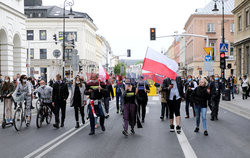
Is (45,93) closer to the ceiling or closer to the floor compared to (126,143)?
closer to the ceiling

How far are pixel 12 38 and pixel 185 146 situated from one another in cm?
2222

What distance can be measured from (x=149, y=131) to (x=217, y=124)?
3038 millimetres

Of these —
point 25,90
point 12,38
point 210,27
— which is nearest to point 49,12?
point 210,27

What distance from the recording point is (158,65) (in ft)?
34.1

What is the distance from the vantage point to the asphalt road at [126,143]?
24.0ft

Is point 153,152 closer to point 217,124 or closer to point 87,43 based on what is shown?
point 217,124

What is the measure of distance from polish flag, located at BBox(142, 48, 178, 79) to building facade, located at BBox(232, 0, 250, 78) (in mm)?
22709

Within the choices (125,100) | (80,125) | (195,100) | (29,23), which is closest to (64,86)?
(80,125)

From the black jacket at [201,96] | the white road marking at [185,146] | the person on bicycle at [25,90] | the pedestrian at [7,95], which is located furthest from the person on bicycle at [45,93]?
the black jacket at [201,96]

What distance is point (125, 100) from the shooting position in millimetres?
10078

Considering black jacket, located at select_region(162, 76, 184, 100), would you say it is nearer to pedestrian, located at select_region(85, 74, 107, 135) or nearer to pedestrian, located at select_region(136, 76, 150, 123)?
pedestrian, located at select_region(85, 74, 107, 135)

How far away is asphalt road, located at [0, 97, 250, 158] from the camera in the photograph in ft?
24.0

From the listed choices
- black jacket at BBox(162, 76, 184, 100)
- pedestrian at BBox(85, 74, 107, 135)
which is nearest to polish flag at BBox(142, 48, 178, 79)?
black jacket at BBox(162, 76, 184, 100)

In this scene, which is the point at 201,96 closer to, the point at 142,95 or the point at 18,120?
the point at 142,95
